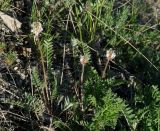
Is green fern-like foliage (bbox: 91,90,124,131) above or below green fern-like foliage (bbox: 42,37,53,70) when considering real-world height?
below

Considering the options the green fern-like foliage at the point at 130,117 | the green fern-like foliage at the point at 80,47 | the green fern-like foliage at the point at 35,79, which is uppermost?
the green fern-like foliage at the point at 80,47

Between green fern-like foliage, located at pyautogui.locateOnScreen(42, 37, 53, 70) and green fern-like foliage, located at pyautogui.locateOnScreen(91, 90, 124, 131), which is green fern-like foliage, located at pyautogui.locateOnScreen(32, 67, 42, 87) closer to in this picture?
green fern-like foliage, located at pyautogui.locateOnScreen(42, 37, 53, 70)

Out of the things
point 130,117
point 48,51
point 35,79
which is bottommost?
point 130,117

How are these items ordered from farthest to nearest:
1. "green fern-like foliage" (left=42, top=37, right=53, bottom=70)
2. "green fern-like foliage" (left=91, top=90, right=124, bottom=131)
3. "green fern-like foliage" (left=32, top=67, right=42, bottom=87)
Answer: "green fern-like foliage" (left=42, top=37, right=53, bottom=70) → "green fern-like foliage" (left=32, top=67, right=42, bottom=87) → "green fern-like foliage" (left=91, top=90, right=124, bottom=131)

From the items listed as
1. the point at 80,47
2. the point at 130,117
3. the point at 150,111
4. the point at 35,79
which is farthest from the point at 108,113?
the point at 80,47

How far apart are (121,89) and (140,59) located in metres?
0.29

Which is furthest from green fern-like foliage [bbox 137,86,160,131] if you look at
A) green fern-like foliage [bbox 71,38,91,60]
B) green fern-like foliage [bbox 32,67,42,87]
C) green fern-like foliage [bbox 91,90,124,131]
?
green fern-like foliage [bbox 32,67,42,87]

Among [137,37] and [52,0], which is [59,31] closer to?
[52,0]

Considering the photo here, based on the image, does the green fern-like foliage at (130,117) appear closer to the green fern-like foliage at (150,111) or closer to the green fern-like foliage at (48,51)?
the green fern-like foliage at (150,111)

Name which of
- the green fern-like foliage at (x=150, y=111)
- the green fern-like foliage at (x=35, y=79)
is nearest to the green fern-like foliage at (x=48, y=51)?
the green fern-like foliage at (x=35, y=79)

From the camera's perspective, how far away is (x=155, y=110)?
A: 2262 mm

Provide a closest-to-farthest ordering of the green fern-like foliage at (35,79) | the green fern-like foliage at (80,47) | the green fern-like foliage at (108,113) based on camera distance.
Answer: the green fern-like foliage at (108,113) → the green fern-like foliage at (35,79) → the green fern-like foliage at (80,47)

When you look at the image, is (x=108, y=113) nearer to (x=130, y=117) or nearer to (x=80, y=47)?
(x=130, y=117)

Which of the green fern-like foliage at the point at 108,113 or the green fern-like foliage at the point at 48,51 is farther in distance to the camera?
the green fern-like foliage at the point at 48,51
